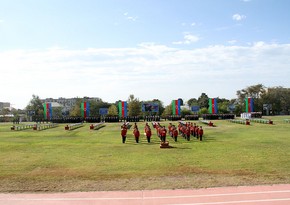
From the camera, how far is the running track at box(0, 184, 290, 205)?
9.38m

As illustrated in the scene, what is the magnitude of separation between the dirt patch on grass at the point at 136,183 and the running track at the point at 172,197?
49cm

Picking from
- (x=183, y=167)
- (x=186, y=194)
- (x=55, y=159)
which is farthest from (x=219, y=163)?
(x=55, y=159)

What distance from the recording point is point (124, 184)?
11.4 m

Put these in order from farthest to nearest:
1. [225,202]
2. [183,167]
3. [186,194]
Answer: [183,167] < [186,194] < [225,202]

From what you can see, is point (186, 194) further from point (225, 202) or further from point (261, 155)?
point (261, 155)

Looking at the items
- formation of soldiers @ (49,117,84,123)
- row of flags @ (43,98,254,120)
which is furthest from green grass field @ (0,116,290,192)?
formation of soldiers @ (49,117,84,123)

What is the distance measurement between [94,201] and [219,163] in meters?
6.96

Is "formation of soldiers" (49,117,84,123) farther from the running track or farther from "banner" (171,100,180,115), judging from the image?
the running track

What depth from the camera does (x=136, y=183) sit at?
1150 centimetres

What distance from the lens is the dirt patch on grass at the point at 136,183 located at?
11016mm

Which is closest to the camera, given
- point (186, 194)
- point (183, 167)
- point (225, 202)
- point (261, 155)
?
point (225, 202)

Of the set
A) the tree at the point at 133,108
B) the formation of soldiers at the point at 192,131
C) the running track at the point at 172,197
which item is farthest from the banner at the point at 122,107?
the running track at the point at 172,197

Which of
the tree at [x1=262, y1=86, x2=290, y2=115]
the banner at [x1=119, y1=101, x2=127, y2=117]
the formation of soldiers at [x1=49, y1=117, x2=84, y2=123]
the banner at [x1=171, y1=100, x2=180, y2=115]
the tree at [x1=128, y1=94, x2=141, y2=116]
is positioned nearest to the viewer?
the banner at [x1=119, y1=101, x2=127, y2=117]

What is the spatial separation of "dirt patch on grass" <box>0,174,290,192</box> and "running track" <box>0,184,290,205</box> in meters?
0.49
